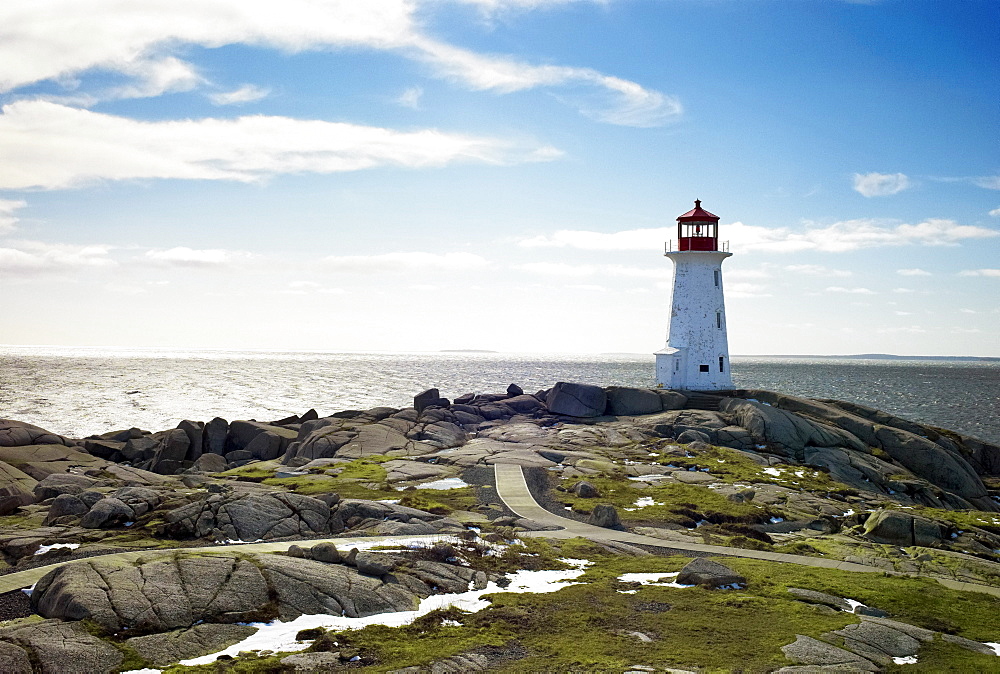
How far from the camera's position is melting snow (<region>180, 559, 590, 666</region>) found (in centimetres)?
1502

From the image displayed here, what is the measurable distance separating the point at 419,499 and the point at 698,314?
31581mm

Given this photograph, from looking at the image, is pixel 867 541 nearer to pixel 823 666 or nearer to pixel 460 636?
pixel 823 666

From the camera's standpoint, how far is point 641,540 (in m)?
25.0

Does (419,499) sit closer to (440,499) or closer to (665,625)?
(440,499)

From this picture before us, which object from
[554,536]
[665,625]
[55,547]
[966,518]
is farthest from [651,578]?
[966,518]

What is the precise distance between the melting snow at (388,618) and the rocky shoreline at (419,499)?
297 millimetres

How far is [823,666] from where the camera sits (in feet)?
48.0

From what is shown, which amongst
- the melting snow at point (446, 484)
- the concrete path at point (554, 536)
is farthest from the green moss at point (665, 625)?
the melting snow at point (446, 484)

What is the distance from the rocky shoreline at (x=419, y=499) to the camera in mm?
16297

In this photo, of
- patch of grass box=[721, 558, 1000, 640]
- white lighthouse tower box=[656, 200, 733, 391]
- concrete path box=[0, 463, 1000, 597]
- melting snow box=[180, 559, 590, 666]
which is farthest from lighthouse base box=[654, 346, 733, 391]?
melting snow box=[180, 559, 590, 666]

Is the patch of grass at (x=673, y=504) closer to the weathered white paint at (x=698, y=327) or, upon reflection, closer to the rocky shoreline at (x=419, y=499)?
the rocky shoreline at (x=419, y=499)

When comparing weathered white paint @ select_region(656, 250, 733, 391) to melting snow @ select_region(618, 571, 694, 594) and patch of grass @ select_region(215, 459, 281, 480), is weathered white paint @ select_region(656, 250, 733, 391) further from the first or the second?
melting snow @ select_region(618, 571, 694, 594)

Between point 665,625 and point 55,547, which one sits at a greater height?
point 55,547

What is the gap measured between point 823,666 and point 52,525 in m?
22.3
